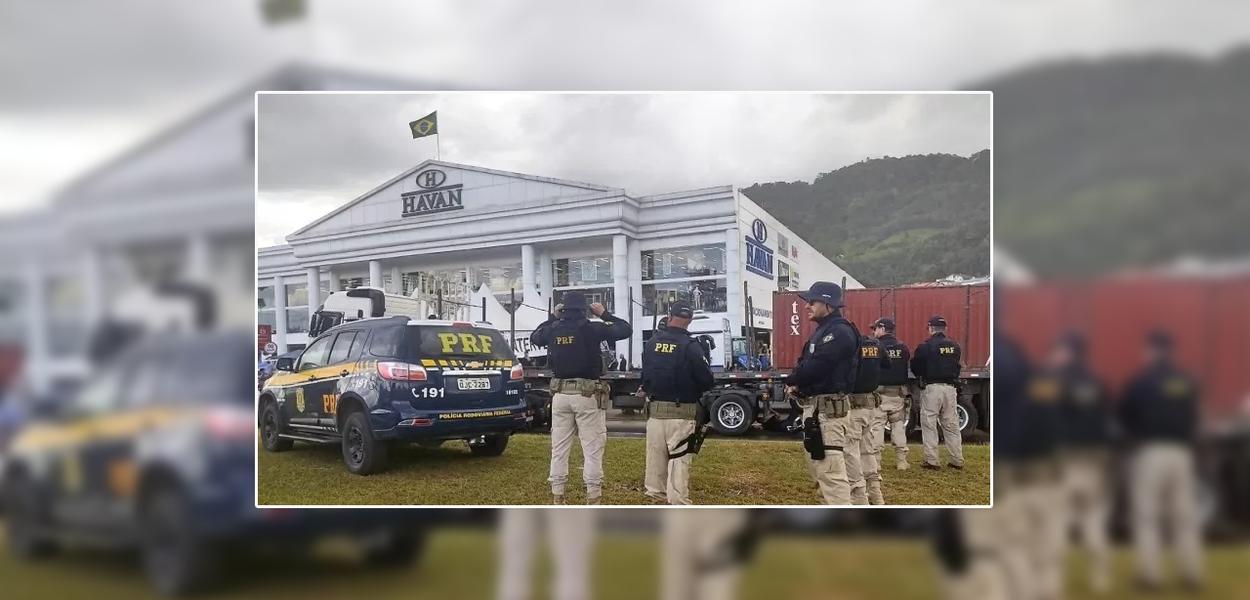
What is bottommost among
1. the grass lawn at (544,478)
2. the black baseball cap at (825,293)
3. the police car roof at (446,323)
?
the grass lawn at (544,478)

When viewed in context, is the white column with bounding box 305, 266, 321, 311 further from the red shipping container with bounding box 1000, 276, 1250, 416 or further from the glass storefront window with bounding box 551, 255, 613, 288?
the red shipping container with bounding box 1000, 276, 1250, 416

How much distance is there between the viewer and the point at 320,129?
11.7 feet

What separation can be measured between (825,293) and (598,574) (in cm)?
173

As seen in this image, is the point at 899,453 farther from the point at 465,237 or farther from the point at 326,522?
the point at 326,522

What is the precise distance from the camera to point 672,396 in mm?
3844

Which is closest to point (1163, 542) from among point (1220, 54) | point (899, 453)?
point (899, 453)

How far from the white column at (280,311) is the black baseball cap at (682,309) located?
6.20 ft

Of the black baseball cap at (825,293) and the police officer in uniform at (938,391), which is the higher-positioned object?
the black baseball cap at (825,293)

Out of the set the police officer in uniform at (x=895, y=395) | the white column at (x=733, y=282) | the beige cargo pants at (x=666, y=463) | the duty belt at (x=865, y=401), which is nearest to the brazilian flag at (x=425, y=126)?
the white column at (x=733, y=282)

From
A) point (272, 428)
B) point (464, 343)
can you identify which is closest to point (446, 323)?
point (464, 343)

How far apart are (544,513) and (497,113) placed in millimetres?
1924

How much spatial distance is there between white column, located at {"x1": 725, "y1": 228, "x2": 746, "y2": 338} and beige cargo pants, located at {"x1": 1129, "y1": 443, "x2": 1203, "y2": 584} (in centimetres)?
192

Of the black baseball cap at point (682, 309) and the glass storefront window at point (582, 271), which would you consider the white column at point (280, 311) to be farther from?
the black baseball cap at point (682, 309)

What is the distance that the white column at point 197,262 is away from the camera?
356 centimetres
